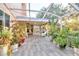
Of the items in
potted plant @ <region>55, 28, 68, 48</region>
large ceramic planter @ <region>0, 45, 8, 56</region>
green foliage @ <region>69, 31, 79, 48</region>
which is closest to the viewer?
large ceramic planter @ <region>0, 45, 8, 56</region>

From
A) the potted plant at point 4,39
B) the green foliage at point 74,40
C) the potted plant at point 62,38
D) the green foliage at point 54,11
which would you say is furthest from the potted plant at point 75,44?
the potted plant at point 4,39

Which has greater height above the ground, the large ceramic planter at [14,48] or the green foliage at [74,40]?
the green foliage at [74,40]

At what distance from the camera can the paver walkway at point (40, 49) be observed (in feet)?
15.4

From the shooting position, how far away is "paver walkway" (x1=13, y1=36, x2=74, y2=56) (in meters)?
4.70

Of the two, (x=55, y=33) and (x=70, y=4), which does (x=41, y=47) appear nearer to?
(x=55, y=33)

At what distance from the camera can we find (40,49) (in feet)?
15.8

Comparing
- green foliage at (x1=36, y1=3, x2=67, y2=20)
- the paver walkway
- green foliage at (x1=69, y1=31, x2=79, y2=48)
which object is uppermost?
green foliage at (x1=36, y1=3, x2=67, y2=20)

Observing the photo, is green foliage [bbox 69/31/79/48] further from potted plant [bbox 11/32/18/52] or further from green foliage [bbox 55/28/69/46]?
potted plant [bbox 11/32/18/52]

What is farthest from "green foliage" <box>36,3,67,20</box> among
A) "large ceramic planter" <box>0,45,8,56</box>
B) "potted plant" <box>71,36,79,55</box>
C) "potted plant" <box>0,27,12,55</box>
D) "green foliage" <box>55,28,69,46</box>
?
"large ceramic planter" <box>0,45,8,56</box>

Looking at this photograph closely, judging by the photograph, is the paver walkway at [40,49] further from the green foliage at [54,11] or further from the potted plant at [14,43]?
the green foliage at [54,11]

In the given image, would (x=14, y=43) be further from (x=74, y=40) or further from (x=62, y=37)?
(x=74, y=40)

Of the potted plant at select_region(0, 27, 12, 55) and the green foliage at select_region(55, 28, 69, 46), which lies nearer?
the potted plant at select_region(0, 27, 12, 55)

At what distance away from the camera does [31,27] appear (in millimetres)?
4734

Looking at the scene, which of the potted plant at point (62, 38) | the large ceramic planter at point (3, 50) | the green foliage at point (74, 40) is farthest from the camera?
the potted plant at point (62, 38)
